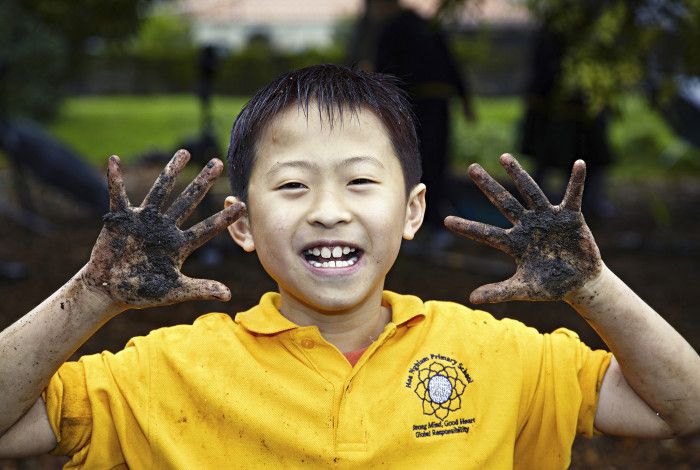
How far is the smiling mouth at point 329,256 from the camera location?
178 cm

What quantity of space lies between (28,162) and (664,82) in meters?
4.96

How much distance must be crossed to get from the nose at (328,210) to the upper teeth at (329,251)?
5 cm

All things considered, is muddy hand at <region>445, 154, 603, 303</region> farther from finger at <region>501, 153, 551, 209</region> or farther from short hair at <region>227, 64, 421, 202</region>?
short hair at <region>227, 64, 421, 202</region>

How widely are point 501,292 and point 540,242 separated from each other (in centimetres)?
12

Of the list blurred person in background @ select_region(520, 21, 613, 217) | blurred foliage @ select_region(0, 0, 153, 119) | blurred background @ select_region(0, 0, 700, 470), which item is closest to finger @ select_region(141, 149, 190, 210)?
blurred background @ select_region(0, 0, 700, 470)

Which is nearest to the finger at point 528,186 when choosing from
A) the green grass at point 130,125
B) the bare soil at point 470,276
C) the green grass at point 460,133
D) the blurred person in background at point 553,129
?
the bare soil at point 470,276

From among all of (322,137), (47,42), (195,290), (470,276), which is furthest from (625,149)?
(195,290)

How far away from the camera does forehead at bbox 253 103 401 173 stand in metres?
1.82

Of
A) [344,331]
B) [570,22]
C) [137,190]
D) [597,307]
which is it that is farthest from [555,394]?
[137,190]

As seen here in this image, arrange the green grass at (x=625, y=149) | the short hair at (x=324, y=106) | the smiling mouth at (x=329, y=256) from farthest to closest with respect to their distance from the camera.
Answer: the green grass at (x=625, y=149), the short hair at (x=324, y=106), the smiling mouth at (x=329, y=256)

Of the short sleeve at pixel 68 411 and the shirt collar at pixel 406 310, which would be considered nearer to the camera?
the short sleeve at pixel 68 411

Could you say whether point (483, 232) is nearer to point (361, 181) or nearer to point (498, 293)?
point (498, 293)

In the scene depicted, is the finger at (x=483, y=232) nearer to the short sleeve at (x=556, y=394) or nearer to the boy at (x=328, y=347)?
the boy at (x=328, y=347)

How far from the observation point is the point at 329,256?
1781 millimetres
